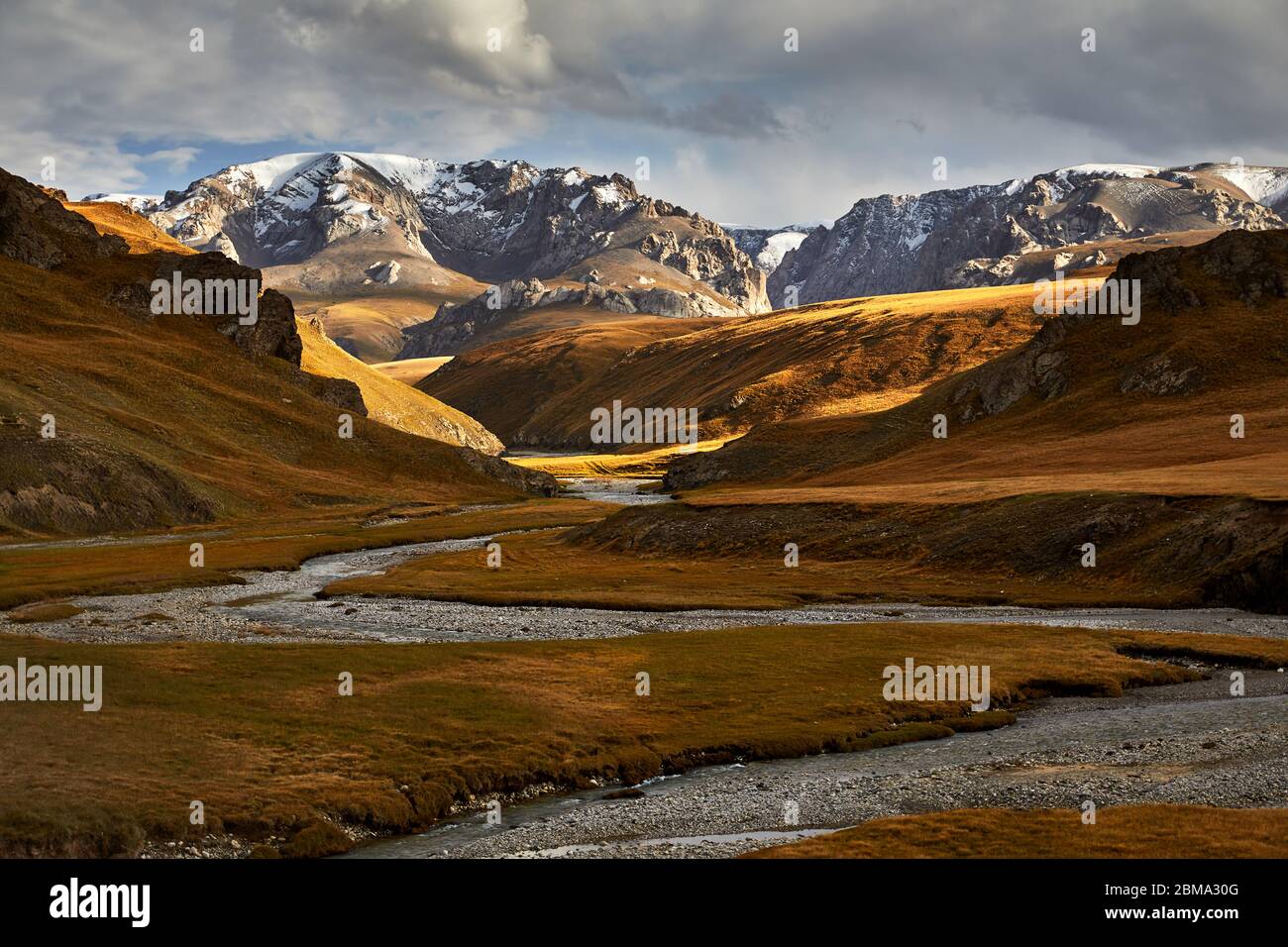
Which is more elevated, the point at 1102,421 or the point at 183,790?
the point at 1102,421

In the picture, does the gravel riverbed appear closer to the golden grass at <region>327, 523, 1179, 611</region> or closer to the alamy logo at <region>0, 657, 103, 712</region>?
the alamy logo at <region>0, 657, 103, 712</region>

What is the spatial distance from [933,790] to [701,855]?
10671 mm

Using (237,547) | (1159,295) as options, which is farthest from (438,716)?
(1159,295)

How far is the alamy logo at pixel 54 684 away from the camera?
45500 millimetres

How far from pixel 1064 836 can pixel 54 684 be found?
132 ft

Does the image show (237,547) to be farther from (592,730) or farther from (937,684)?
(937,684)

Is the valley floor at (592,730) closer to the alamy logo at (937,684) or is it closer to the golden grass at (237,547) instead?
the alamy logo at (937,684)

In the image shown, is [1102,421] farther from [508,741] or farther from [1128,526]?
[508,741]
